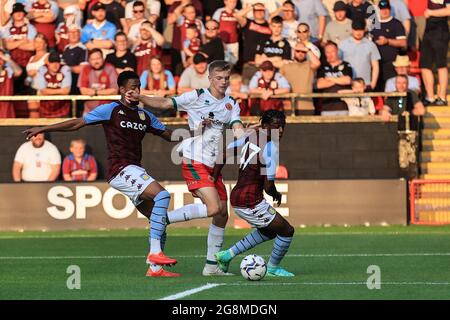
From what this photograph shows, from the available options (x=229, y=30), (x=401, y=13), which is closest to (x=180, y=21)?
(x=229, y=30)

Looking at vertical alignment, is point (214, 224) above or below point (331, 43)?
below

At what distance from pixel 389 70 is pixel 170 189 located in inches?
194

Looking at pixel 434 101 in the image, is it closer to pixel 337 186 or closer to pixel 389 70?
pixel 389 70

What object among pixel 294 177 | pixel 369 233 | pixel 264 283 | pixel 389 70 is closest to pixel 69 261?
pixel 264 283

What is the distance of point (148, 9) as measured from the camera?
998 inches

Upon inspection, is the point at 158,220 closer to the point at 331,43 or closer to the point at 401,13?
the point at 331,43

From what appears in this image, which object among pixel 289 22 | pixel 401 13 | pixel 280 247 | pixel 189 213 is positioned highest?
pixel 401 13

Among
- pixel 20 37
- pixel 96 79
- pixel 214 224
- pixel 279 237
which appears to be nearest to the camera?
pixel 279 237

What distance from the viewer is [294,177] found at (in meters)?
23.5

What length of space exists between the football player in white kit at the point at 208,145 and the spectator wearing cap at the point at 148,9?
10.8m

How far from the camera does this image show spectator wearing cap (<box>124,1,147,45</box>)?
80.5 feet

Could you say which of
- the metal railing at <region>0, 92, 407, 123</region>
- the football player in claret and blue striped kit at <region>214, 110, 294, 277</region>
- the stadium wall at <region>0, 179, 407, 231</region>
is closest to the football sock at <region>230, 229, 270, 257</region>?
the football player in claret and blue striped kit at <region>214, 110, 294, 277</region>

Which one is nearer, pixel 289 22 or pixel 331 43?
pixel 331 43

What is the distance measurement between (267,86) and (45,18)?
5064 millimetres
